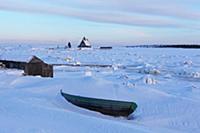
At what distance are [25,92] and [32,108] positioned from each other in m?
2.33

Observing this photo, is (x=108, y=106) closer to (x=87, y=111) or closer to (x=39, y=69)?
(x=87, y=111)

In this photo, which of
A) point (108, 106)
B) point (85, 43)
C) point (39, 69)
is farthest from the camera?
point (85, 43)

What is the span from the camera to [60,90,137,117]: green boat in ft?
26.1

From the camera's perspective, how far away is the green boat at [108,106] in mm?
7945

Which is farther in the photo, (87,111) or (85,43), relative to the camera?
(85,43)

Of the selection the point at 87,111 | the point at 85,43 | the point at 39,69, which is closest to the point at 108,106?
the point at 87,111

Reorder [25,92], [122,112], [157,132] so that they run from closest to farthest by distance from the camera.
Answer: [157,132] < [122,112] < [25,92]

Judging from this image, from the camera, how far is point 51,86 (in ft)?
34.5

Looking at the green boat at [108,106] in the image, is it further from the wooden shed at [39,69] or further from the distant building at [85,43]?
the distant building at [85,43]

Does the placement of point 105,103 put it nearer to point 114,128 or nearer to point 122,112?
point 122,112

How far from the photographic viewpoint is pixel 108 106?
8117 mm

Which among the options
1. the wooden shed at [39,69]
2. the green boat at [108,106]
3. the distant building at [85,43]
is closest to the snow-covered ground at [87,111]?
the green boat at [108,106]

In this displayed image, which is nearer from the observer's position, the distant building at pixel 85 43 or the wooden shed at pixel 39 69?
the wooden shed at pixel 39 69

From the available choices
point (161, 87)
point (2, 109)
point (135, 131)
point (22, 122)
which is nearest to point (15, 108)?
point (2, 109)
